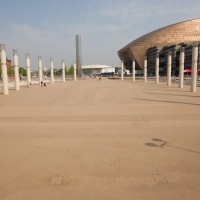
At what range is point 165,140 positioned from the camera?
336 inches

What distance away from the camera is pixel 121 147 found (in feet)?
25.7

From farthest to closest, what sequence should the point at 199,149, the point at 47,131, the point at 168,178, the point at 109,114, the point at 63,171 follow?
the point at 109,114, the point at 47,131, the point at 199,149, the point at 63,171, the point at 168,178

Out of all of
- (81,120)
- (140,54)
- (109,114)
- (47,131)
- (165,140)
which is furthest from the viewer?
(140,54)

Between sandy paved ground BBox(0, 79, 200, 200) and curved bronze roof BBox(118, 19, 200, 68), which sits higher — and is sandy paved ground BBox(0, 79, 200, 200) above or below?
below

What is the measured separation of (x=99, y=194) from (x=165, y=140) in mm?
4652

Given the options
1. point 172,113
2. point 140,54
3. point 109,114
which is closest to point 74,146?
point 109,114

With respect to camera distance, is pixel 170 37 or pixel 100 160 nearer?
pixel 100 160

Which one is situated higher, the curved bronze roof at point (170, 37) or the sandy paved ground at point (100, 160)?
the curved bronze roof at point (170, 37)

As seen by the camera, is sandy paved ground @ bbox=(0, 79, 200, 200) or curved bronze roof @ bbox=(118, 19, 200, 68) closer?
sandy paved ground @ bbox=(0, 79, 200, 200)

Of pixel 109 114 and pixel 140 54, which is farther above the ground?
pixel 140 54

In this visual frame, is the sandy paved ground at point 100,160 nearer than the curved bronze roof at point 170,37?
Yes

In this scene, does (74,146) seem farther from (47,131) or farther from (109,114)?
(109,114)

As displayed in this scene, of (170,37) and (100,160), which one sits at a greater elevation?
(170,37)

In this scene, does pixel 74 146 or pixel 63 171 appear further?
pixel 74 146
